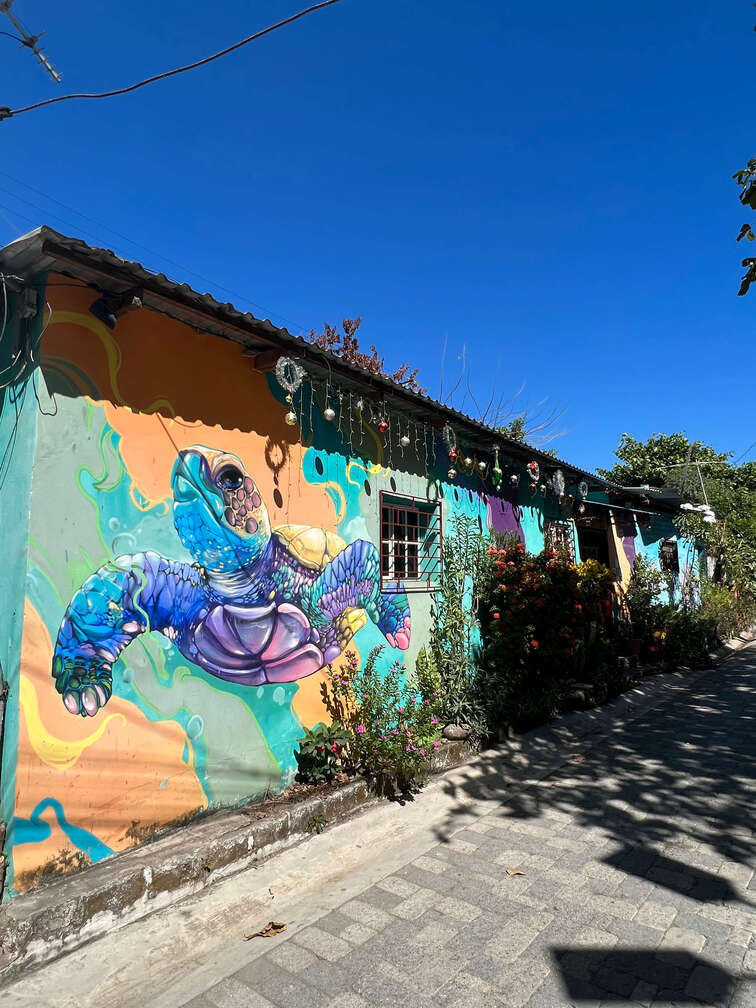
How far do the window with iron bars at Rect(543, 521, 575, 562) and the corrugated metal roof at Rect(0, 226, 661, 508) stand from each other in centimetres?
427

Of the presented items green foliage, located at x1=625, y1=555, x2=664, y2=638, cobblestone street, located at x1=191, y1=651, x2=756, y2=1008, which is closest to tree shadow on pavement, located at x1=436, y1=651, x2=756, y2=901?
cobblestone street, located at x1=191, y1=651, x2=756, y2=1008

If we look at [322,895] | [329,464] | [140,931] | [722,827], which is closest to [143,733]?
[140,931]

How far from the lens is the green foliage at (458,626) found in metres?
6.11

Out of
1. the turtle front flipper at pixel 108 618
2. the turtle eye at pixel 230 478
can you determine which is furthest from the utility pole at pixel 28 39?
the turtle front flipper at pixel 108 618

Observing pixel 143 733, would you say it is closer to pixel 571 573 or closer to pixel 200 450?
pixel 200 450

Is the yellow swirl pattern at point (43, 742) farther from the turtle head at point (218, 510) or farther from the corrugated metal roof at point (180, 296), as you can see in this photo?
the corrugated metal roof at point (180, 296)

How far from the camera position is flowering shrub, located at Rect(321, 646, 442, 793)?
15.3ft

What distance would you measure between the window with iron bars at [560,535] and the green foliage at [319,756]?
5974mm

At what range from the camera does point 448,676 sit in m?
6.28

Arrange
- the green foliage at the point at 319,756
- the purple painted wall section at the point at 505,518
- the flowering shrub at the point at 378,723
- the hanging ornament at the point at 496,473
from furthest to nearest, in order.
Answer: the purple painted wall section at the point at 505,518 < the hanging ornament at the point at 496,473 < the flowering shrub at the point at 378,723 < the green foliage at the point at 319,756

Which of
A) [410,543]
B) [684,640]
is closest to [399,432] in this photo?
[410,543]

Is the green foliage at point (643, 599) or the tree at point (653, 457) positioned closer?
the green foliage at point (643, 599)

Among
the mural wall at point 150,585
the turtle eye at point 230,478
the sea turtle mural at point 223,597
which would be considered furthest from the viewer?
the turtle eye at point 230,478

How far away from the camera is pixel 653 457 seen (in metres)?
23.8
